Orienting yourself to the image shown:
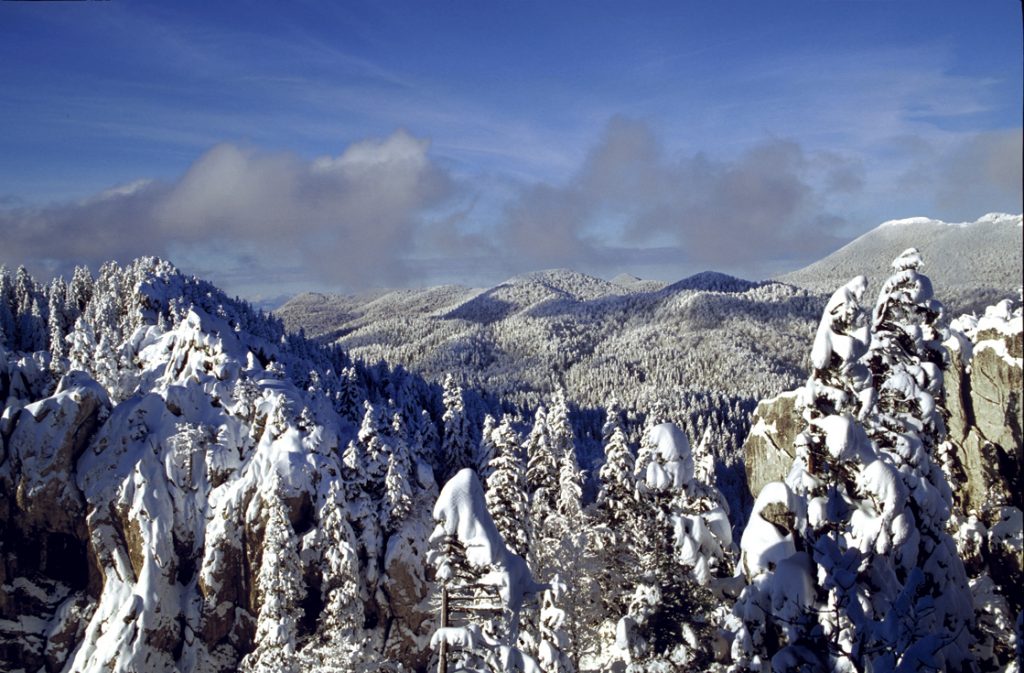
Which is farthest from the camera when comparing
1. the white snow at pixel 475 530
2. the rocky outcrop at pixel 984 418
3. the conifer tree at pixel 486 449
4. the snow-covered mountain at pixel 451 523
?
the conifer tree at pixel 486 449

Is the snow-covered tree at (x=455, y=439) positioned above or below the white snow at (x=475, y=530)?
above

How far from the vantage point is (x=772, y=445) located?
23.9 meters

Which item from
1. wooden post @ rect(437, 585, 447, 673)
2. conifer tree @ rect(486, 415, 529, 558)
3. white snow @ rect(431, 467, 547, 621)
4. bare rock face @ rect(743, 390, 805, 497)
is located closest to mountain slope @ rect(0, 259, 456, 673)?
conifer tree @ rect(486, 415, 529, 558)

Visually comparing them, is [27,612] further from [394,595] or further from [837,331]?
[837,331]

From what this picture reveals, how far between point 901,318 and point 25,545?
45650mm

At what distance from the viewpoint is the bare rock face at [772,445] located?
2311 centimetres

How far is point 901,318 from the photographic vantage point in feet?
49.0

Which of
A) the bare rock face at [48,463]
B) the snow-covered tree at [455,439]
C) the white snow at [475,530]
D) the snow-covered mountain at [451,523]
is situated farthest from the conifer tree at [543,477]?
the bare rock face at [48,463]

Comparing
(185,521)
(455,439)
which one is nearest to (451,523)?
(185,521)

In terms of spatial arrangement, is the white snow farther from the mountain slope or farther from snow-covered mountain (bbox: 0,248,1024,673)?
the mountain slope

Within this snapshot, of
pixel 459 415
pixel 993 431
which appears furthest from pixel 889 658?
pixel 459 415

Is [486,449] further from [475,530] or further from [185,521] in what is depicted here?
[475,530]

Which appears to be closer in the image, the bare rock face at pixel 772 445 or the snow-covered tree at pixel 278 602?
the bare rock face at pixel 772 445

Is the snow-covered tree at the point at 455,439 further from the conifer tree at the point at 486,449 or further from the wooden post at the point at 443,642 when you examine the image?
the wooden post at the point at 443,642
